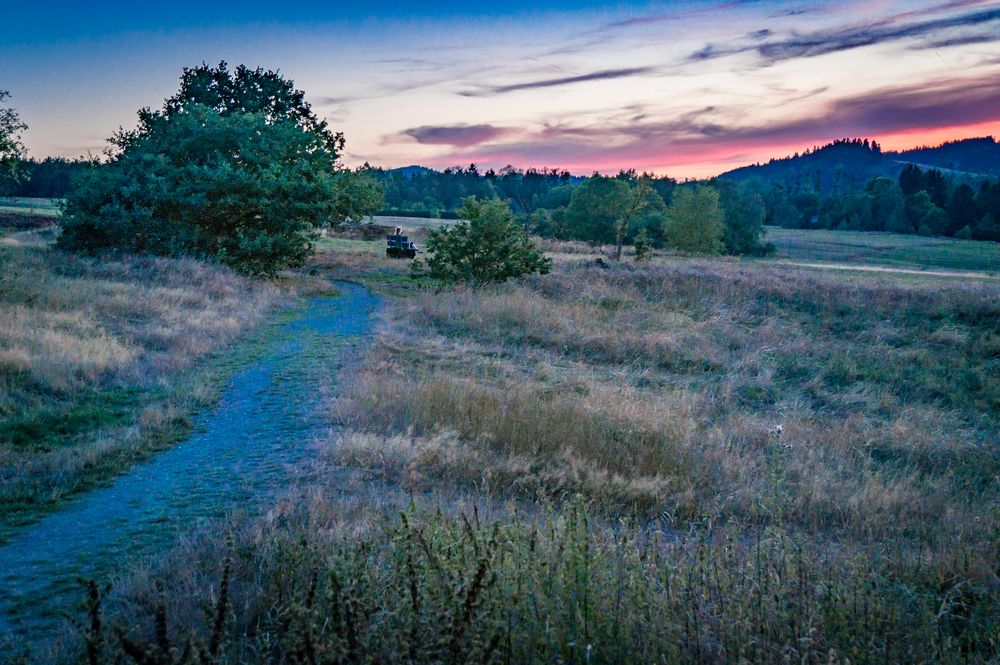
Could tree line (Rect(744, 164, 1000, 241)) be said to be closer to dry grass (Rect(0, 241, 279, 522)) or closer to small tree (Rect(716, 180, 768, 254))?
small tree (Rect(716, 180, 768, 254))

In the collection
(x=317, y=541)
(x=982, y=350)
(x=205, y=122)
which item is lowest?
(x=982, y=350)

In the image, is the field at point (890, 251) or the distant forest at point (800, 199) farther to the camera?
the distant forest at point (800, 199)

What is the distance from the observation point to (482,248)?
82.0 feet

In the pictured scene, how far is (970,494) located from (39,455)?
11.1m

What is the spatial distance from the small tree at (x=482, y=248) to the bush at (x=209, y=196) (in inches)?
233

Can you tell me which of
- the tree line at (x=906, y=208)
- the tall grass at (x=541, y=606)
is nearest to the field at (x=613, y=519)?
the tall grass at (x=541, y=606)

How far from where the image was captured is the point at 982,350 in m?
18.8

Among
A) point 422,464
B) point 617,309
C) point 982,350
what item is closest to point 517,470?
point 422,464

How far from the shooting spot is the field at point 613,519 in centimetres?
329

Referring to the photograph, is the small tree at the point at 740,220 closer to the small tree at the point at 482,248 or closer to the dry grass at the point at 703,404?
the dry grass at the point at 703,404

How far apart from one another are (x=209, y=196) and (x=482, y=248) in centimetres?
1154

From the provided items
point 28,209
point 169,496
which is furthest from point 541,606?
point 28,209

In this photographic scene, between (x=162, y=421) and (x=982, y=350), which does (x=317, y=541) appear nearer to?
(x=162, y=421)

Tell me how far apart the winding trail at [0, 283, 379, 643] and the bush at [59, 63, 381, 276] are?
15810mm
